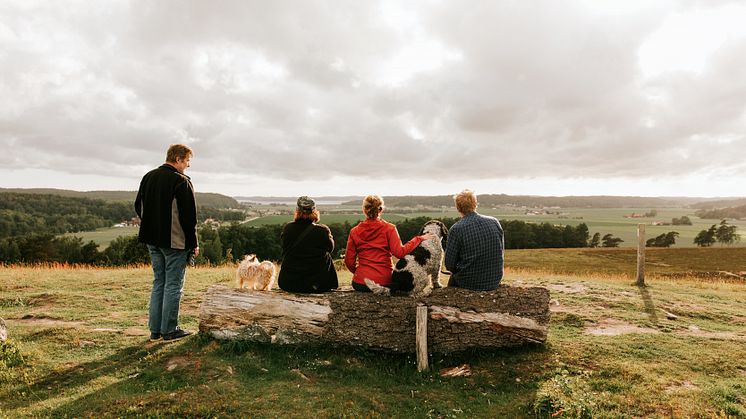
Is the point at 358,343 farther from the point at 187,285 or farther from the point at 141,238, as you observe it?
the point at 187,285

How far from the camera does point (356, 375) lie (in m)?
5.91

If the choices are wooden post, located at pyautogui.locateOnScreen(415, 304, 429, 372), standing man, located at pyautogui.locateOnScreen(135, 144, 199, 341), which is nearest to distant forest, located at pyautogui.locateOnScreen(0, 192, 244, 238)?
standing man, located at pyautogui.locateOnScreen(135, 144, 199, 341)

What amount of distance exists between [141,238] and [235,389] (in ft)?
10.2

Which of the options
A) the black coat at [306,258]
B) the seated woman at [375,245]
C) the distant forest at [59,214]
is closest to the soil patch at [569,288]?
the seated woman at [375,245]

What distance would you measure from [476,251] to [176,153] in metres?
5.62

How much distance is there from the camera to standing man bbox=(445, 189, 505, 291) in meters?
6.78

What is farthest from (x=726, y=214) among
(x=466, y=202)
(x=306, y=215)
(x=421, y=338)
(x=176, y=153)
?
(x=176, y=153)

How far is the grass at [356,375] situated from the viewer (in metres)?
4.85

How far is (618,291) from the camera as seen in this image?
12.4 m

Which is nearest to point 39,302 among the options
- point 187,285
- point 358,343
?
point 187,285

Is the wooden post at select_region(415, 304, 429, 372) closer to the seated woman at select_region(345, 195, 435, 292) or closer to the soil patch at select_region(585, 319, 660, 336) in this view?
the seated woman at select_region(345, 195, 435, 292)

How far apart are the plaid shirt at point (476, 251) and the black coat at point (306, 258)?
232 cm

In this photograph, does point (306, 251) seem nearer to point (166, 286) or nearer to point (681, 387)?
point (166, 286)

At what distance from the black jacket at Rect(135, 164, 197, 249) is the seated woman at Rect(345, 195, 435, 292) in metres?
2.89
